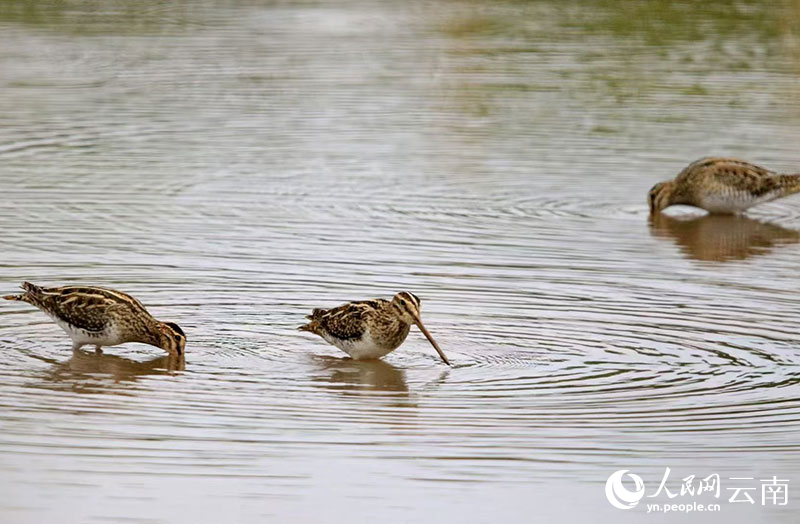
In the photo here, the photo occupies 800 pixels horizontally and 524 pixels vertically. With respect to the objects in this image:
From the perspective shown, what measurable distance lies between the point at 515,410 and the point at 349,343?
176cm

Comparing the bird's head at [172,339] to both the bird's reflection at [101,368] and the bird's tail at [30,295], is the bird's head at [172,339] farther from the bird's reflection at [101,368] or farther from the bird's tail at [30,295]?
the bird's tail at [30,295]

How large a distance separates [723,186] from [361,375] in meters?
7.78

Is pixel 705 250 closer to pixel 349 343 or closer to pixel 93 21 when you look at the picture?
pixel 349 343

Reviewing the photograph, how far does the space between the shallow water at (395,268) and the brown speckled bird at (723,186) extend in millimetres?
235

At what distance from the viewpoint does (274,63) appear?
93.7 ft

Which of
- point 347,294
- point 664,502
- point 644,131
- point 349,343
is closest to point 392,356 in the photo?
point 349,343

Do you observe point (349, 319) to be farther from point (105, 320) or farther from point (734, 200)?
point (734, 200)

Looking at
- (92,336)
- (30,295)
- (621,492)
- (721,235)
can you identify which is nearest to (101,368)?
(92,336)

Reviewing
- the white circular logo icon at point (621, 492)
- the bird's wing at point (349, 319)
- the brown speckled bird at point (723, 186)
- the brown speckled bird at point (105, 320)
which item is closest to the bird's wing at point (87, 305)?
the brown speckled bird at point (105, 320)

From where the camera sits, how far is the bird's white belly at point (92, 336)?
12.0 m

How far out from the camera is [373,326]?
11812 mm

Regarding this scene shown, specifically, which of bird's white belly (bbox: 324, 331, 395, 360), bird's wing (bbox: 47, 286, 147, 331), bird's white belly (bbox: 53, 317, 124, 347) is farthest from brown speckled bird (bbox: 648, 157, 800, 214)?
bird's white belly (bbox: 53, 317, 124, 347)

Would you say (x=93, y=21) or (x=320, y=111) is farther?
(x=93, y=21)

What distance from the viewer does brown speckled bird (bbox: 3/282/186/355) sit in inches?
468
